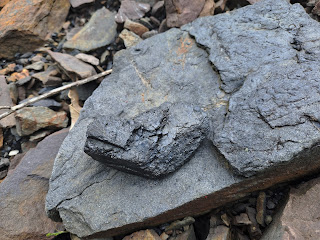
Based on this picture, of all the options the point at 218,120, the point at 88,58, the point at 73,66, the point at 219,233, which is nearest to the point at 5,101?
the point at 73,66

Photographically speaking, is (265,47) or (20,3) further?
(20,3)

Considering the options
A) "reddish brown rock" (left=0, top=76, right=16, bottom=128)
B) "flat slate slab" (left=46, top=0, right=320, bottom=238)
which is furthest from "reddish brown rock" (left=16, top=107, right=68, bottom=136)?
"flat slate slab" (left=46, top=0, right=320, bottom=238)

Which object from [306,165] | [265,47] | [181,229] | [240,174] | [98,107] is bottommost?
[181,229]

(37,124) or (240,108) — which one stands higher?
(240,108)

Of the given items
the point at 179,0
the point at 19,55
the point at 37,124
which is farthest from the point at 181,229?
the point at 19,55

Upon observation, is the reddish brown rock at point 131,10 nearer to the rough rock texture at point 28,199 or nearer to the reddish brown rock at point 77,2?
the reddish brown rock at point 77,2

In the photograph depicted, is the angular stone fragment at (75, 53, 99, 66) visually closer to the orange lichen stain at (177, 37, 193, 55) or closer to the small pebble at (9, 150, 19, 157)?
the orange lichen stain at (177, 37, 193, 55)

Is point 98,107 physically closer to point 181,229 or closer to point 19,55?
point 181,229
